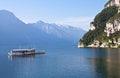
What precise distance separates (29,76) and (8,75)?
9.77m

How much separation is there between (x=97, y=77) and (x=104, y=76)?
259cm

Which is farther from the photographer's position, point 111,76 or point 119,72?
point 119,72

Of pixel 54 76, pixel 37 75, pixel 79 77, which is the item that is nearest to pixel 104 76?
pixel 79 77

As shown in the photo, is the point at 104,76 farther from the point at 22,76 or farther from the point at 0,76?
the point at 0,76

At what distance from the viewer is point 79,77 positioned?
10638 centimetres

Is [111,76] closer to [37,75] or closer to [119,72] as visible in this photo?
[119,72]

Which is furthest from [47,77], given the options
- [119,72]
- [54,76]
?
[119,72]

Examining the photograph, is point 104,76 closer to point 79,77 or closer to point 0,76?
point 79,77

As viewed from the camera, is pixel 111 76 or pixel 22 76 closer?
pixel 111 76

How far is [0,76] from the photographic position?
11288 centimetres

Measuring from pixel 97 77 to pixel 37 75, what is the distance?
81.0 ft

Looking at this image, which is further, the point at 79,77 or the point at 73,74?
the point at 73,74

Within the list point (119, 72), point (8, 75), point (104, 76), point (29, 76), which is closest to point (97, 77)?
point (104, 76)

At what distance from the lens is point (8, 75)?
381 ft
